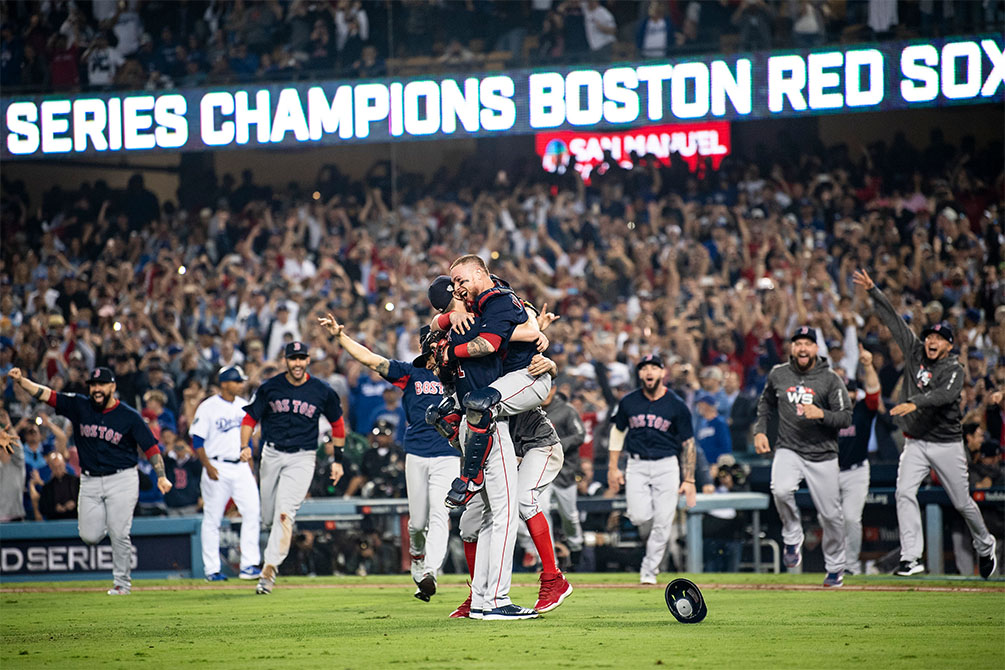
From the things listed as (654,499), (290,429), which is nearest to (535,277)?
(654,499)

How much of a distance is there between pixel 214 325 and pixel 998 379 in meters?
11.5

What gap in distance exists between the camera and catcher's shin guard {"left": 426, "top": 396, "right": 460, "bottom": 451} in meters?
8.09

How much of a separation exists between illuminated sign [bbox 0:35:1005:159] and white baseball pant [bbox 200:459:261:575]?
797 centimetres

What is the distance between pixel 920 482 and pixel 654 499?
97.5 inches

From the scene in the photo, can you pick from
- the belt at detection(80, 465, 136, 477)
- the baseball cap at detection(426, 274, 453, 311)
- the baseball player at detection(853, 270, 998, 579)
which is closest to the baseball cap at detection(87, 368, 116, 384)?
the belt at detection(80, 465, 136, 477)

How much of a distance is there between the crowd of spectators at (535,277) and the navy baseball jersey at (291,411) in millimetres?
4016

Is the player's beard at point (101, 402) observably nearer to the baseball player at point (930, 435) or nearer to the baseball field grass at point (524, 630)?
the baseball field grass at point (524, 630)

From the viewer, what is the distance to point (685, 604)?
8055mm

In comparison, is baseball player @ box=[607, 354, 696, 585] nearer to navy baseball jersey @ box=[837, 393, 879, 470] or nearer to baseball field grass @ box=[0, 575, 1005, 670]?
baseball field grass @ box=[0, 575, 1005, 670]

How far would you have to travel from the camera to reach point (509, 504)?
8.02 m

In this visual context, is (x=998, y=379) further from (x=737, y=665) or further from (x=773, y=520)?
(x=737, y=665)

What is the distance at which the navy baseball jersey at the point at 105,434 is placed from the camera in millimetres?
11906

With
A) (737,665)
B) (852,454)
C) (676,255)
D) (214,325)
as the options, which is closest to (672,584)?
(737,665)

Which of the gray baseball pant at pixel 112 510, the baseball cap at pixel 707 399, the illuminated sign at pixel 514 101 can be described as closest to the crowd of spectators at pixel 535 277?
the baseball cap at pixel 707 399
